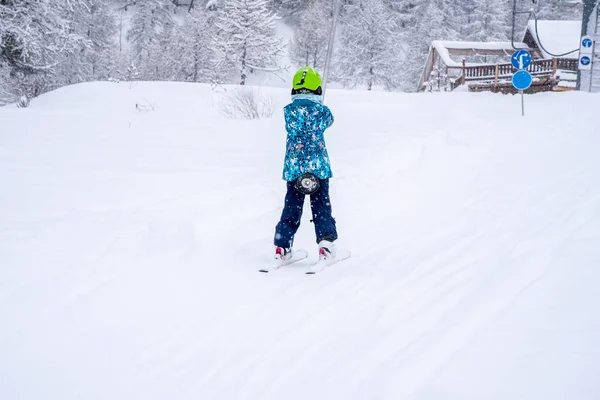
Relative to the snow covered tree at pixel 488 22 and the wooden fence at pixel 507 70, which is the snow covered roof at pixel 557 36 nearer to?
the wooden fence at pixel 507 70

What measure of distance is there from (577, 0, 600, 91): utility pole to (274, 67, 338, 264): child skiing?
1614 cm

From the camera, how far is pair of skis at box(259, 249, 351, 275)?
3.77m

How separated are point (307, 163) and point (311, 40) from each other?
41.8 m

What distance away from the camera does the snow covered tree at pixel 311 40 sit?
42.8 m

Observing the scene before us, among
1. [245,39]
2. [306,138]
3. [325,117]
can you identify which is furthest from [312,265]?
[245,39]

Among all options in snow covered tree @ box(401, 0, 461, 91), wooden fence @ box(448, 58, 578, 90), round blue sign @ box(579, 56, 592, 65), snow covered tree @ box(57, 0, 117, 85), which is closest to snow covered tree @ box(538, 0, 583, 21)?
snow covered tree @ box(401, 0, 461, 91)

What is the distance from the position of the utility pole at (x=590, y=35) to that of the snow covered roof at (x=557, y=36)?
235 inches

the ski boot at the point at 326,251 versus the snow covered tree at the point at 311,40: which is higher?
the snow covered tree at the point at 311,40

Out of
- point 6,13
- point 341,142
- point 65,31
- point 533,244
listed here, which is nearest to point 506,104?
point 341,142

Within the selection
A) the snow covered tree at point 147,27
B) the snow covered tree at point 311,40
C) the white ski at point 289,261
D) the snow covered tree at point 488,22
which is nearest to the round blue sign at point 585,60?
the white ski at point 289,261

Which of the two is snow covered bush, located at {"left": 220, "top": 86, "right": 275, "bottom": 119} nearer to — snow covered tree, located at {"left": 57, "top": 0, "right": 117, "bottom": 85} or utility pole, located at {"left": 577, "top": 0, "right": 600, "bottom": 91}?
utility pole, located at {"left": 577, "top": 0, "right": 600, "bottom": 91}

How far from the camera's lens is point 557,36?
939 inches

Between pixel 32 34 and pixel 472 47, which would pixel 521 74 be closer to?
pixel 472 47

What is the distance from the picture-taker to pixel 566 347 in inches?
84.8
